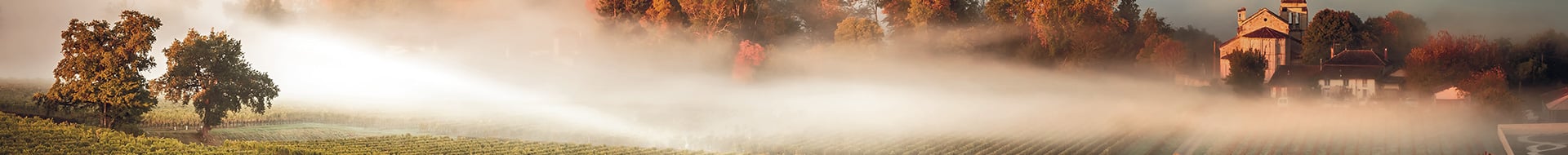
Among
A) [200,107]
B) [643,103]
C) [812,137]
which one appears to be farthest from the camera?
[643,103]

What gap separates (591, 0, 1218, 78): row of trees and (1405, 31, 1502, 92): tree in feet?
40.0

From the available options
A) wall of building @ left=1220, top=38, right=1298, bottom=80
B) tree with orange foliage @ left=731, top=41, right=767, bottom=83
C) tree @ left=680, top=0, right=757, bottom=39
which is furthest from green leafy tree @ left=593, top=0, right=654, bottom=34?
wall of building @ left=1220, top=38, right=1298, bottom=80

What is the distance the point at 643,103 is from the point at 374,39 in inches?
530

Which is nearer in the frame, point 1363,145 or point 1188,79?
point 1363,145

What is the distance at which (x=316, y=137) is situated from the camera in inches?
2633

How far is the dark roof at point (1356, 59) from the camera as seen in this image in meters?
97.0

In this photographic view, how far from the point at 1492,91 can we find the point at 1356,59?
1491cm

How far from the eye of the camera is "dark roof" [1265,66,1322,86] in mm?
94625

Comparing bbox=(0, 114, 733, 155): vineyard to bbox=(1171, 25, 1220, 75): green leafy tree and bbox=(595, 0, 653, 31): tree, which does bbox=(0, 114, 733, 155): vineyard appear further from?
bbox=(1171, 25, 1220, 75): green leafy tree

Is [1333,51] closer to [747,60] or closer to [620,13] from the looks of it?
[747,60]

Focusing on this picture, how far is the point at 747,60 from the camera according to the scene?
88000 mm

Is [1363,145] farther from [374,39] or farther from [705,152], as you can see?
[374,39]

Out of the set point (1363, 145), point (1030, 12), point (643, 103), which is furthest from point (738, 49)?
point (1363, 145)

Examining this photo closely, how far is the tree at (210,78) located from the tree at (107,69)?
2.99 feet
